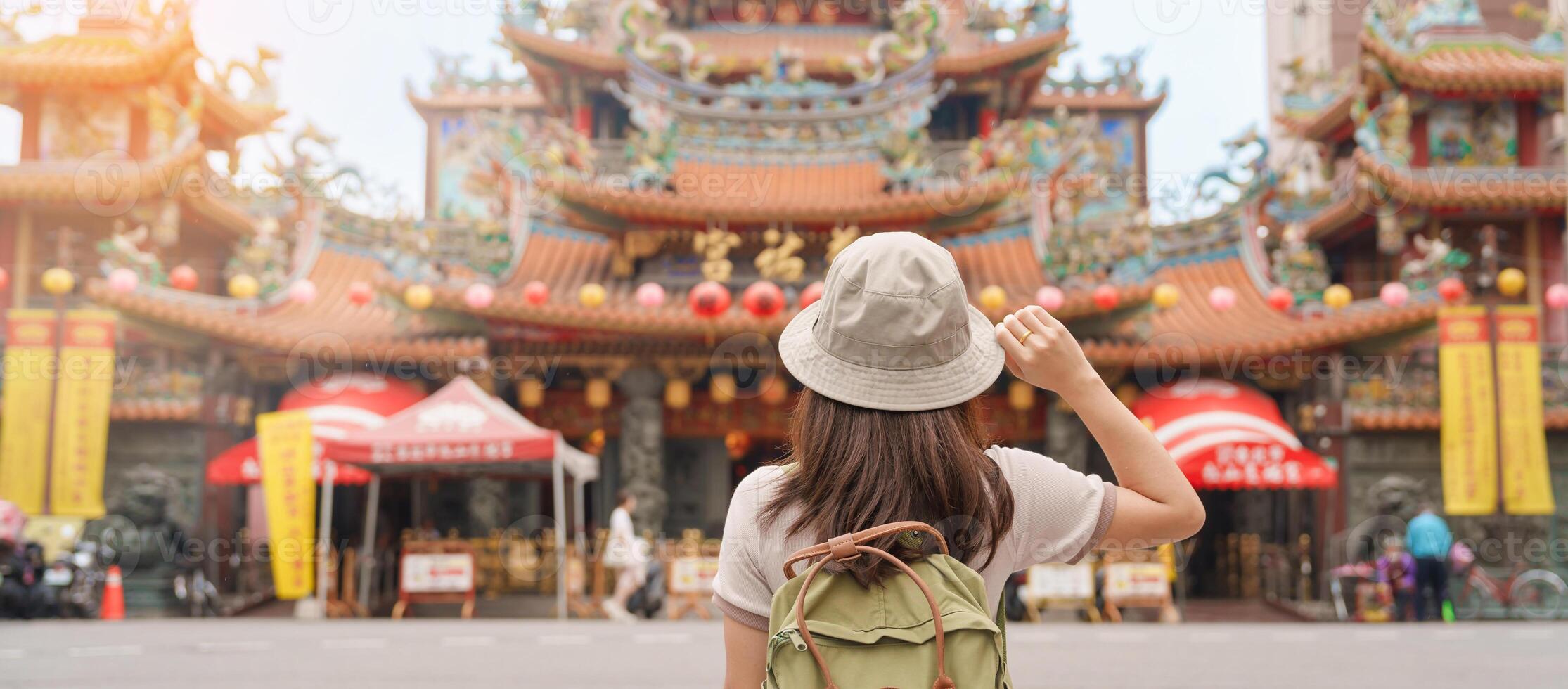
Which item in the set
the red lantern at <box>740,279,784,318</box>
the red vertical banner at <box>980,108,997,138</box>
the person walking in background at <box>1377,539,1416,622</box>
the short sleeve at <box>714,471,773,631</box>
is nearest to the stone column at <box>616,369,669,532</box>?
the red lantern at <box>740,279,784,318</box>

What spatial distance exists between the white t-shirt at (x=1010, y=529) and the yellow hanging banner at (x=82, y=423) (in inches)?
513

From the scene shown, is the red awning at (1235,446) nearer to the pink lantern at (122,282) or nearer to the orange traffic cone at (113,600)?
the orange traffic cone at (113,600)

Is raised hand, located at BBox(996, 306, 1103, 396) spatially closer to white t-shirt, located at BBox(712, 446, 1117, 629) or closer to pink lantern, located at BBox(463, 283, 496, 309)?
white t-shirt, located at BBox(712, 446, 1117, 629)

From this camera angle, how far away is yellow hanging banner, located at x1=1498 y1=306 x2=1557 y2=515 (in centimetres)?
1332

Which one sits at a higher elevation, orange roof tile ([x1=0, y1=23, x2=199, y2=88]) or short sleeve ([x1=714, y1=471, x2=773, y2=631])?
orange roof tile ([x1=0, y1=23, x2=199, y2=88])

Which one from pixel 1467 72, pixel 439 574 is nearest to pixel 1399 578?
pixel 1467 72

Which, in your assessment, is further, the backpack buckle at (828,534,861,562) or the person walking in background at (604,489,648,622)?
the person walking in background at (604,489,648,622)

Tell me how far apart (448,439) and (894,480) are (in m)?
10.2

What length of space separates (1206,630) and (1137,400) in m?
3.86

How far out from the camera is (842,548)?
63.6 inches

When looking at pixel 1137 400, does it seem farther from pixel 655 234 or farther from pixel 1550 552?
pixel 655 234

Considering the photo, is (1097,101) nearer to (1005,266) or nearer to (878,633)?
(1005,266)

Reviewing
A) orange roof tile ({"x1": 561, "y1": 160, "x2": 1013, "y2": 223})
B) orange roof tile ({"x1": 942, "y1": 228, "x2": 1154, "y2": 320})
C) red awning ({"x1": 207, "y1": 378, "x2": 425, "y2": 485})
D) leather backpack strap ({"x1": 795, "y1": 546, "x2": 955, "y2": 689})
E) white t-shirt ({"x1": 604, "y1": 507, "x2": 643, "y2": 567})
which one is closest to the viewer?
leather backpack strap ({"x1": 795, "y1": 546, "x2": 955, "y2": 689})

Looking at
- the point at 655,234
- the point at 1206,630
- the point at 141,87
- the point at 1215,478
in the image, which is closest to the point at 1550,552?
the point at 1215,478
